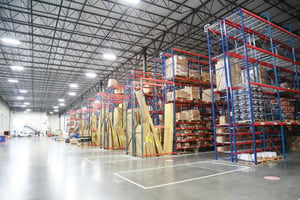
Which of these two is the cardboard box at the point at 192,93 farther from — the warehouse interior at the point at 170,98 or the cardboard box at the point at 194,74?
the cardboard box at the point at 194,74

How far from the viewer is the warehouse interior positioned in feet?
18.2

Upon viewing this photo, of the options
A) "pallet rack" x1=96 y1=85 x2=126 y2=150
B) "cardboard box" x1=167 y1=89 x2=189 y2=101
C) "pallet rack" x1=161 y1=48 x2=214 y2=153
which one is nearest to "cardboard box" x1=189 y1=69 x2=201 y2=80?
"pallet rack" x1=161 y1=48 x2=214 y2=153

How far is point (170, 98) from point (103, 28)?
909cm

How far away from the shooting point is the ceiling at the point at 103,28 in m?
14.0

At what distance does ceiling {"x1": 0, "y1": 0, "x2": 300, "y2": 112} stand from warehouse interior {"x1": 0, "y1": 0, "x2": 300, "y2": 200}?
0.36 ft

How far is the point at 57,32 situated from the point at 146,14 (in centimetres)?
814

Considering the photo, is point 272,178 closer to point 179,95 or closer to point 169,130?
point 169,130

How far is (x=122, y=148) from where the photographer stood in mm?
15758

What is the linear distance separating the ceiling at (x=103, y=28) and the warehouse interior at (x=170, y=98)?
109 mm

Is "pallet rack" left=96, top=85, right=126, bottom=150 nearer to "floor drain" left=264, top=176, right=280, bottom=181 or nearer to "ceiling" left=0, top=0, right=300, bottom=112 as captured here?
"ceiling" left=0, top=0, right=300, bottom=112

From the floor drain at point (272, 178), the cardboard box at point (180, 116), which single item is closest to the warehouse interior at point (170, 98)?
the floor drain at point (272, 178)

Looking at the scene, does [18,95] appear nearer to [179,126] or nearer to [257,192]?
[179,126]

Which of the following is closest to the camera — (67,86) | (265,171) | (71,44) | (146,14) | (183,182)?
(183,182)

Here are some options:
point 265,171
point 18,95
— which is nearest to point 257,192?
point 265,171
